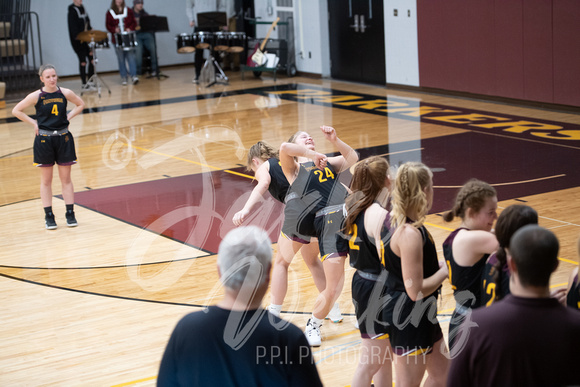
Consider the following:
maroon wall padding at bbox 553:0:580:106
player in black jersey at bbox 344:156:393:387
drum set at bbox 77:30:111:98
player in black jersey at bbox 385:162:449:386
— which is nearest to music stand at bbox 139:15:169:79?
drum set at bbox 77:30:111:98

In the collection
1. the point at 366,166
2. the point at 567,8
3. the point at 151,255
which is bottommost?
the point at 151,255

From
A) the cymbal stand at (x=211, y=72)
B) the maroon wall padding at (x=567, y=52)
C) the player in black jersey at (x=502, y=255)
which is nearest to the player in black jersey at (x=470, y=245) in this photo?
the player in black jersey at (x=502, y=255)

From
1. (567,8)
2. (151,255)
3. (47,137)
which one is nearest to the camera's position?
(151,255)

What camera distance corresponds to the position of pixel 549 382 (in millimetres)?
2387

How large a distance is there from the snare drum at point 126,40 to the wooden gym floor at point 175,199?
8.94 feet

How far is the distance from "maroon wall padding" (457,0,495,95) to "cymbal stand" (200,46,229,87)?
7.03 metres

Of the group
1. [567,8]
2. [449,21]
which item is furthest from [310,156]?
[449,21]

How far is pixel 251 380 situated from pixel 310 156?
2.60m

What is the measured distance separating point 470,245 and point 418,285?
0.30m

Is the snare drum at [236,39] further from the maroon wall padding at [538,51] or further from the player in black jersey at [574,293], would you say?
the player in black jersey at [574,293]

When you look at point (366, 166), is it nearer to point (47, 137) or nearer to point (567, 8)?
point (47, 137)

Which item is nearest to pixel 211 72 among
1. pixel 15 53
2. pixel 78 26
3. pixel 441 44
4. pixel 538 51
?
pixel 78 26

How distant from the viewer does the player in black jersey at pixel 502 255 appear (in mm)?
2980

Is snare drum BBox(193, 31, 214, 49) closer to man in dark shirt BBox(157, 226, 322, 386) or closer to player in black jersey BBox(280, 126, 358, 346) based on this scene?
player in black jersey BBox(280, 126, 358, 346)
